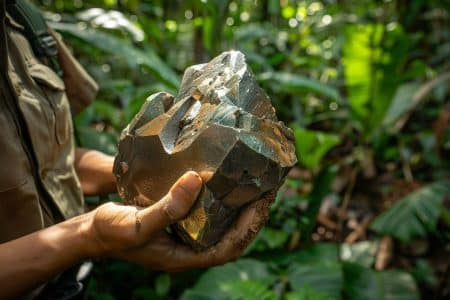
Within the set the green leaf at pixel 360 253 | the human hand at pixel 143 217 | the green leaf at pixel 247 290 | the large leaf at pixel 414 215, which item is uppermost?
the human hand at pixel 143 217

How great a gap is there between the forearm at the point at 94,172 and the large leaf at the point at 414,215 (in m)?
1.48

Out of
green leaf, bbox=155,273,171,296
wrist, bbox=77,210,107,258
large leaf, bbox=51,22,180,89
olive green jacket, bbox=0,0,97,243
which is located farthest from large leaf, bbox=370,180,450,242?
wrist, bbox=77,210,107,258

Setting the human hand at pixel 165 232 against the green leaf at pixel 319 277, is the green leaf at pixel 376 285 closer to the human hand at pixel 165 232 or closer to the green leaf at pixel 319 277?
the green leaf at pixel 319 277

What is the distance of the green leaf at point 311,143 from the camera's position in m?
2.31

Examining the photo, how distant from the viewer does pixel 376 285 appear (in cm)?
201

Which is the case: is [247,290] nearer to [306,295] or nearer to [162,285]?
[306,295]

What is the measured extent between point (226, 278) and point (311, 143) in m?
0.86

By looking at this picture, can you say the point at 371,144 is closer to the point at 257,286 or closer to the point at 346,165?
the point at 346,165

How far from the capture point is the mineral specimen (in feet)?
2.96

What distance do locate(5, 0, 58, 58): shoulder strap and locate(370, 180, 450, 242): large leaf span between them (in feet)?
5.70

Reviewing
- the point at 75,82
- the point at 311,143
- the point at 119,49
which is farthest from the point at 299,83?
the point at 75,82

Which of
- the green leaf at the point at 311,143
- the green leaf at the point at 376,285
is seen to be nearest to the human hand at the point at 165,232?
the green leaf at the point at 376,285

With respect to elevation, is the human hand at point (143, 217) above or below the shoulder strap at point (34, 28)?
below

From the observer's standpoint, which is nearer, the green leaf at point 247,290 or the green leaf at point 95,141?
the green leaf at point 247,290
